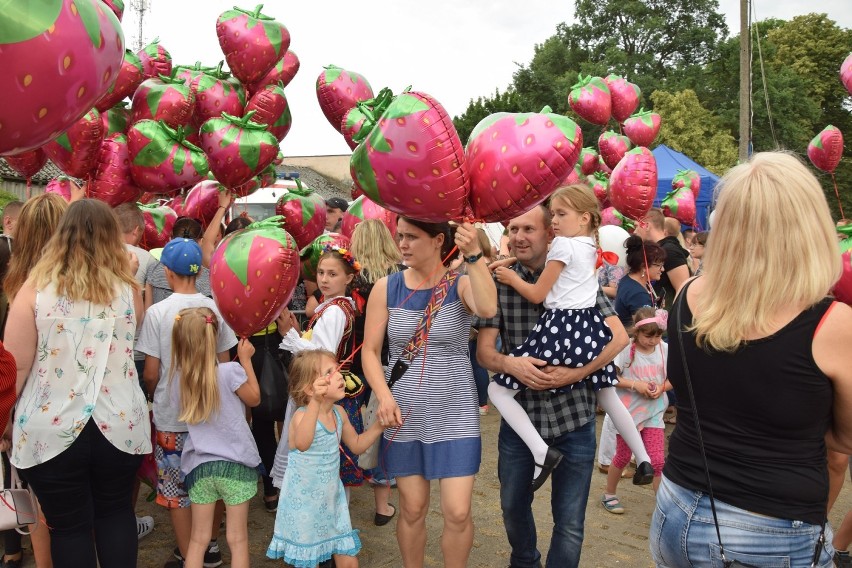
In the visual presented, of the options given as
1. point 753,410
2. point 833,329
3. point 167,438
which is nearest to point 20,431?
point 167,438

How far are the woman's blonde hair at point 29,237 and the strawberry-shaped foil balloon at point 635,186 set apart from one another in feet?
17.6

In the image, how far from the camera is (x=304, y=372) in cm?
305

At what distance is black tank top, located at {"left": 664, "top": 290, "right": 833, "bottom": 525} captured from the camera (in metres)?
1.63

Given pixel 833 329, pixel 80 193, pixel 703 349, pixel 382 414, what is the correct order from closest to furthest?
pixel 833 329
pixel 703 349
pixel 382 414
pixel 80 193

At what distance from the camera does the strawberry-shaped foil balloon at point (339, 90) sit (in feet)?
17.9

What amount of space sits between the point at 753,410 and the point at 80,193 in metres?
4.18

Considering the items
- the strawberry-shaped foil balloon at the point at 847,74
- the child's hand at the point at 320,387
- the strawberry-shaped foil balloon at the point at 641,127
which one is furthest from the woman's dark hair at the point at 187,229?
the strawberry-shaped foil balloon at the point at 641,127

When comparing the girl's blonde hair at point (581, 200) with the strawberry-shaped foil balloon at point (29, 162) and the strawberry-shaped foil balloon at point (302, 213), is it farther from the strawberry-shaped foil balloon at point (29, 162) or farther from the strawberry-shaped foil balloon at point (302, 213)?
the strawberry-shaped foil balloon at point (29, 162)

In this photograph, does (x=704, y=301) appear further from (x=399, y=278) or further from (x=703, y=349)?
(x=399, y=278)

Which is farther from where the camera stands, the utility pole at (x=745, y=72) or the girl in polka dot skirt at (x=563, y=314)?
the utility pole at (x=745, y=72)

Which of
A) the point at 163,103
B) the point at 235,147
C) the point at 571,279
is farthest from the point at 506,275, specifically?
the point at 163,103

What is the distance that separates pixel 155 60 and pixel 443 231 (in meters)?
3.58

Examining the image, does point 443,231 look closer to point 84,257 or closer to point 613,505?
point 84,257

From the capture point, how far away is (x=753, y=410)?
66.2 inches
